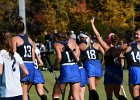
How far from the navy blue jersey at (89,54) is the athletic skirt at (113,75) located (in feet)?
3.24

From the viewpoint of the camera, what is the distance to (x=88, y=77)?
1540cm

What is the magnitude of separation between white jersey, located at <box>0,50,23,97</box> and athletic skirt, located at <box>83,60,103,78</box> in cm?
603

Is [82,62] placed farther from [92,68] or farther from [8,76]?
[8,76]

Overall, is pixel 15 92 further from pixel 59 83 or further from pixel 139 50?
pixel 59 83

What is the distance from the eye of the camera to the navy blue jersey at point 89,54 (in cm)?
1521

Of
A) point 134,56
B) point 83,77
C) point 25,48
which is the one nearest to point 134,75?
point 134,56

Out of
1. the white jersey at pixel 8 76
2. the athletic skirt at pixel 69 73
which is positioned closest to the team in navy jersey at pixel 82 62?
the athletic skirt at pixel 69 73

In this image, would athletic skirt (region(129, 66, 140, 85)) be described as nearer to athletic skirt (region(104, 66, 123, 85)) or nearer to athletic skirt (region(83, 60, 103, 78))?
athletic skirt (region(104, 66, 123, 85))

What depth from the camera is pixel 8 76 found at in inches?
370

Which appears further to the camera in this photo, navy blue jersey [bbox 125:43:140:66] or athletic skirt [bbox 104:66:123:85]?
athletic skirt [bbox 104:66:123:85]

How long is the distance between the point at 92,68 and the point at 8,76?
6.16 metres

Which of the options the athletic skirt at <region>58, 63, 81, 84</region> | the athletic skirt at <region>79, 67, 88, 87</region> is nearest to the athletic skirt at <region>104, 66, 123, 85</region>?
the athletic skirt at <region>79, 67, 88, 87</region>

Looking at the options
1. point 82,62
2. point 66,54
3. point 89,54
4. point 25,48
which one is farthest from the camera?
point 82,62

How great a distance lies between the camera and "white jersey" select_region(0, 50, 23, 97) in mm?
9391
